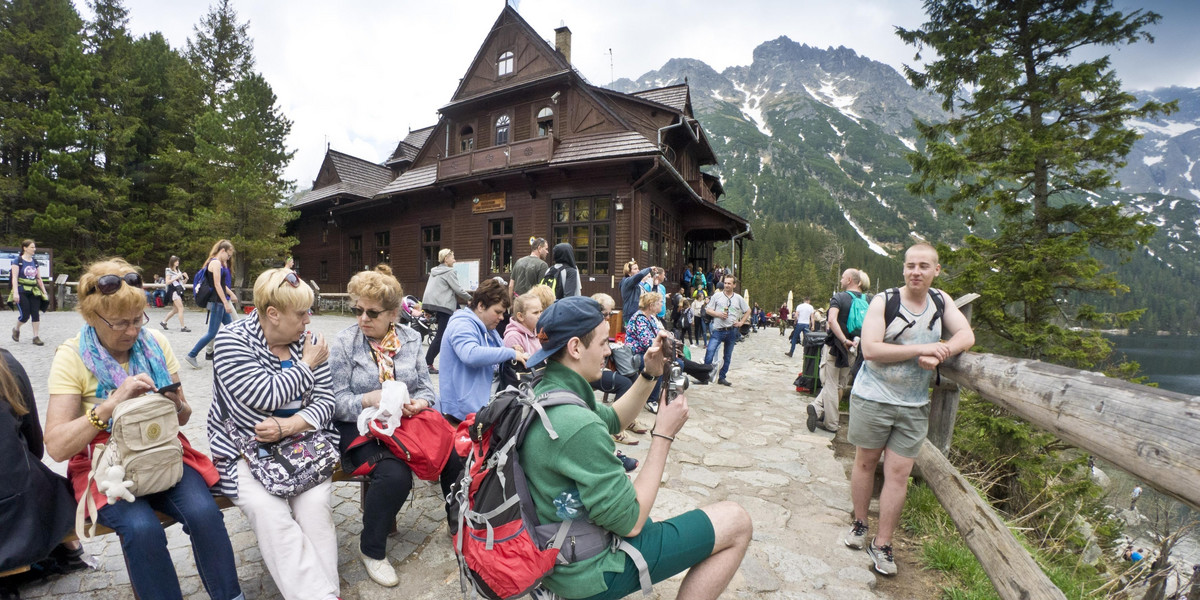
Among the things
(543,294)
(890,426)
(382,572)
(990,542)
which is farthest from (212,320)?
(990,542)

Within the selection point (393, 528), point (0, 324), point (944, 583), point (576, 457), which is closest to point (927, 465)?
point (944, 583)

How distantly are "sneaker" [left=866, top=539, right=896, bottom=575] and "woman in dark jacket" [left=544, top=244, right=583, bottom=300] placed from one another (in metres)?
4.60

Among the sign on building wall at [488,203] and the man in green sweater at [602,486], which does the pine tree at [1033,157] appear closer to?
the man in green sweater at [602,486]

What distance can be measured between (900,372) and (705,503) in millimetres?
1792

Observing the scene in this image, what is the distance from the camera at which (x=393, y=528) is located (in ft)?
10.3

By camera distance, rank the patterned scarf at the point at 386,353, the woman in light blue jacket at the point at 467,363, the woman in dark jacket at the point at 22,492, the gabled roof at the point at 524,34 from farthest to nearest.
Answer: the gabled roof at the point at 524,34 < the woman in light blue jacket at the point at 467,363 < the patterned scarf at the point at 386,353 < the woman in dark jacket at the point at 22,492

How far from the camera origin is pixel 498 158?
16500mm

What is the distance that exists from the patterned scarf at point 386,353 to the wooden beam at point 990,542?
346 cm

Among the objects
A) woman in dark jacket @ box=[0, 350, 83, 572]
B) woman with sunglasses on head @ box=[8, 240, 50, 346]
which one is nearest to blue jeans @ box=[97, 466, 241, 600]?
woman in dark jacket @ box=[0, 350, 83, 572]

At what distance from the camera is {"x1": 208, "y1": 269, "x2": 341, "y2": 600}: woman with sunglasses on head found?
7.23 ft

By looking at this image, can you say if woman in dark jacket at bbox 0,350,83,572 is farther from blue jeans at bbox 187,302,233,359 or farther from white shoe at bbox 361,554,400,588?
blue jeans at bbox 187,302,233,359

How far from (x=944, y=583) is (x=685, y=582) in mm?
2044

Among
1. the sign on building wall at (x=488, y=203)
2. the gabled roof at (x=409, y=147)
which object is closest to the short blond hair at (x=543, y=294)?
the sign on building wall at (x=488, y=203)

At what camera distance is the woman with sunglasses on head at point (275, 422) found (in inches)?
86.8
